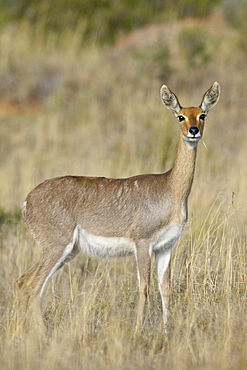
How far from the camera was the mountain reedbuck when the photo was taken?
639 centimetres

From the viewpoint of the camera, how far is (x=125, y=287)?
7.23m

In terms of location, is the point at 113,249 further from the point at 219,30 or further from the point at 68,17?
the point at 68,17

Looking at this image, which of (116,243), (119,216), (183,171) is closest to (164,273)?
(116,243)

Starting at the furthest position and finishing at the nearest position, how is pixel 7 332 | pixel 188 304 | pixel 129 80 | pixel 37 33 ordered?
pixel 37 33 → pixel 129 80 → pixel 188 304 → pixel 7 332

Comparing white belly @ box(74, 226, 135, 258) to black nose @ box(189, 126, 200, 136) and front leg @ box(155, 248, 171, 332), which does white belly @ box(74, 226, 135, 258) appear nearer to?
front leg @ box(155, 248, 171, 332)

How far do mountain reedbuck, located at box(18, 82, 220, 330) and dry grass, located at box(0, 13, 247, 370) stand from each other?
0.33m

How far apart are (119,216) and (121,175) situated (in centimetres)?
492

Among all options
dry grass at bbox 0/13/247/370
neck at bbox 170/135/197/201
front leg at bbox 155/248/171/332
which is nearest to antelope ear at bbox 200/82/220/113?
neck at bbox 170/135/197/201

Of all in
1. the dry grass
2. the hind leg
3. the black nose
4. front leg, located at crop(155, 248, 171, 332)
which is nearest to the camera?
the dry grass

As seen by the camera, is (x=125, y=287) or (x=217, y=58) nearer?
(x=125, y=287)

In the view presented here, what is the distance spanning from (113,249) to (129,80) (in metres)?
10.6

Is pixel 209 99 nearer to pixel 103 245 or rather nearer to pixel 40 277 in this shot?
pixel 103 245

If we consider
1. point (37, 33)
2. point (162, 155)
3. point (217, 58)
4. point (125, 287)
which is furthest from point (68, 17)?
point (125, 287)

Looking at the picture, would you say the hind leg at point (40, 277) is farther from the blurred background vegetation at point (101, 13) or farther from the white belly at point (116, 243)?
the blurred background vegetation at point (101, 13)
